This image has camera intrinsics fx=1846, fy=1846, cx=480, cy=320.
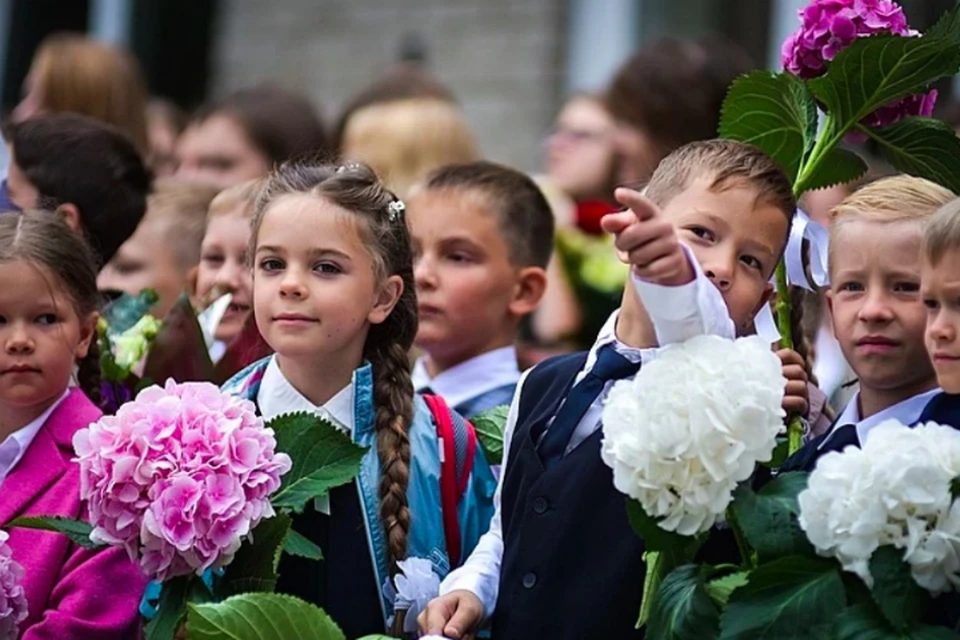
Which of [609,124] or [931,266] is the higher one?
[931,266]

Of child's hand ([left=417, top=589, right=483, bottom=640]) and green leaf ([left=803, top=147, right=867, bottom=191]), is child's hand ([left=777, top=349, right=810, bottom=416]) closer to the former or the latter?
green leaf ([left=803, top=147, right=867, bottom=191])

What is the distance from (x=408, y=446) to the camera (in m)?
3.08

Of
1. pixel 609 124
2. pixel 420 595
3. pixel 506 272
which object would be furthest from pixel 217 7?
pixel 420 595

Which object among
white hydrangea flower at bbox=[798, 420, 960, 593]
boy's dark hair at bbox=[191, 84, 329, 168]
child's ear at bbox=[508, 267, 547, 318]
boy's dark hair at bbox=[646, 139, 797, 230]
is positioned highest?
boy's dark hair at bbox=[646, 139, 797, 230]

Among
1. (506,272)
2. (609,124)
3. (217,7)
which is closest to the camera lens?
(506,272)

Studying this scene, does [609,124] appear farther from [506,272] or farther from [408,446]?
[408,446]

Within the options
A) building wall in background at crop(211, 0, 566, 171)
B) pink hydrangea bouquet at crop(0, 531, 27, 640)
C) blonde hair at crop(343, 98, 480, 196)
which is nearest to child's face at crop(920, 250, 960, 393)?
pink hydrangea bouquet at crop(0, 531, 27, 640)

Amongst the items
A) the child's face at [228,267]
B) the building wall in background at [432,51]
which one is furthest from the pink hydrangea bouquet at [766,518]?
the building wall in background at [432,51]

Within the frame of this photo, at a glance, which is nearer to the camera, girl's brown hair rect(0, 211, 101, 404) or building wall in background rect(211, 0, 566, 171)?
girl's brown hair rect(0, 211, 101, 404)

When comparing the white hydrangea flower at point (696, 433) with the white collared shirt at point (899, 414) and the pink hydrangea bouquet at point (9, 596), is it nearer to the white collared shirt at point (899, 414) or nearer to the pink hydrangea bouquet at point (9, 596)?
the white collared shirt at point (899, 414)

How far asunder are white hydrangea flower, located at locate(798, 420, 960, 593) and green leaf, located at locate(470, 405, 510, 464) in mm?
981

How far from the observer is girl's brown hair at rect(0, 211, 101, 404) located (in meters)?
3.21

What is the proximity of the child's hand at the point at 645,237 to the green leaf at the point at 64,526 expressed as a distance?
974 millimetres

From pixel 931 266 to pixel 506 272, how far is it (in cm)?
160
